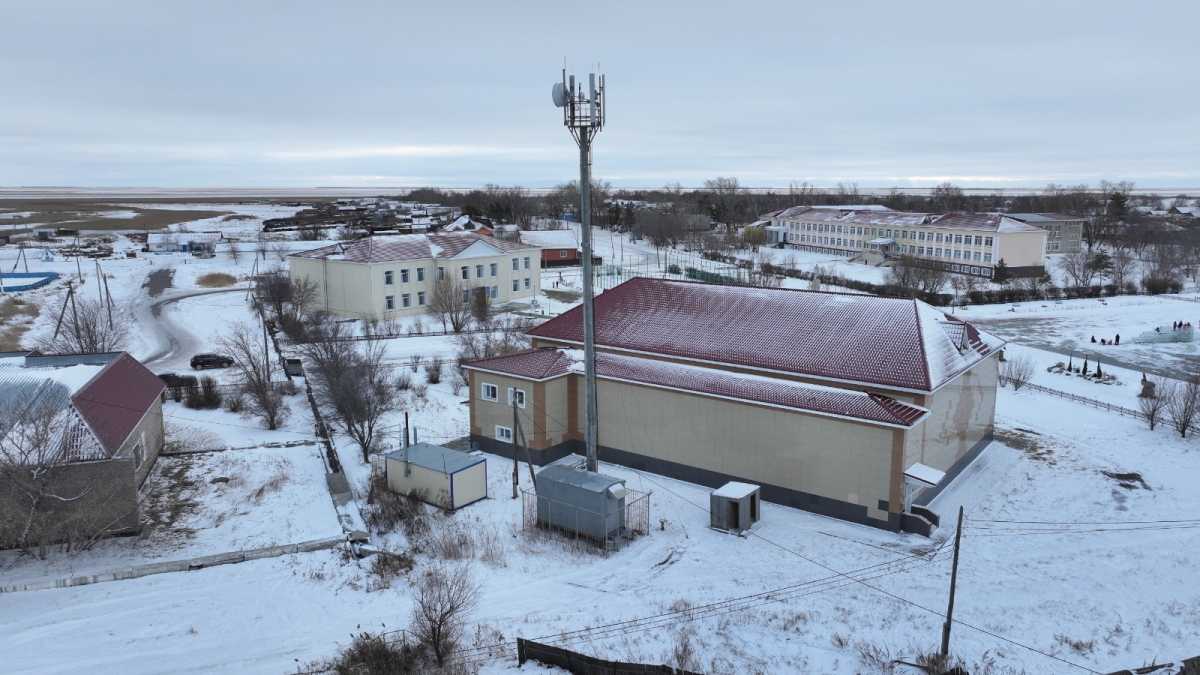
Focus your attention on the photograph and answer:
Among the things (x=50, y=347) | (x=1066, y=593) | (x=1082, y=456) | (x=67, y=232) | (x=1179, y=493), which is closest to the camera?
(x=1066, y=593)

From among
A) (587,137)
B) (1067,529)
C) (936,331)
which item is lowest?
(1067,529)

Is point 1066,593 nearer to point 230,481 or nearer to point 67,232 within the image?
point 230,481

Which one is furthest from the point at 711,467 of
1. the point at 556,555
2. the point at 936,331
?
the point at 936,331

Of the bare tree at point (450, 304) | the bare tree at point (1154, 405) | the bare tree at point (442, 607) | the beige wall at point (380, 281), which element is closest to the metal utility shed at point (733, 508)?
the bare tree at point (442, 607)

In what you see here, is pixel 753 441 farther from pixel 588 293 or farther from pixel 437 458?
pixel 437 458

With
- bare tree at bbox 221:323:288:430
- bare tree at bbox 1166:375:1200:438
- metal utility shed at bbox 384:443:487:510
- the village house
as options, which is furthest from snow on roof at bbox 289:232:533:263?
bare tree at bbox 1166:375:1200:438

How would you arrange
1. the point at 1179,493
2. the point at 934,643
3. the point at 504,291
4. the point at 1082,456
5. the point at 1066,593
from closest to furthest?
1. the point at 934,643
2. the point at 1066,593
3. the point at 1179,493
4. the point at 1082,456
5. the point at 504,291

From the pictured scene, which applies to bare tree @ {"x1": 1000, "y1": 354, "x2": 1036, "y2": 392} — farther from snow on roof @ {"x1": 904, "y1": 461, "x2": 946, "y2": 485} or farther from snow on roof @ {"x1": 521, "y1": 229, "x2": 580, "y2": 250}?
snow on roof @ {"x1": 521, "y1": 229, "x2": 580, "y2": 250}
